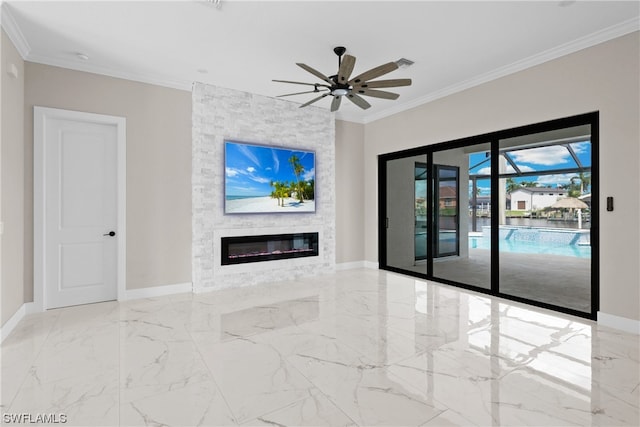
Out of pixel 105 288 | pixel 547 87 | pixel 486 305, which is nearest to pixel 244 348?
pixel 105 288

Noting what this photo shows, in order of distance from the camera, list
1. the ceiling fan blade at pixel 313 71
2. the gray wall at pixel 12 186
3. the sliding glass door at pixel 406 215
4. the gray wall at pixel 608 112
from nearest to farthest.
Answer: the ceiling fan blade at pixel 313 71
the gray wall at pixel 12 186
the gray wall at pixel 608 112
the sliding glass door at pixel 406 215

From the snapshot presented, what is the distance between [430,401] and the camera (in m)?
2.24

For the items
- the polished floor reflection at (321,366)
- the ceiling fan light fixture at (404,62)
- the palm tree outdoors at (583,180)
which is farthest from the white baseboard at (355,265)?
the ceiling fan light fixture at (404,62)

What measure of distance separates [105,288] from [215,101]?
3.10 meters

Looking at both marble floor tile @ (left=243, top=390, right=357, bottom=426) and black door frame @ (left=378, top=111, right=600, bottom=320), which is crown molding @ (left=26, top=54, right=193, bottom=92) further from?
marble floor tile @ (left=243, top=390, right=357, bottom=426)

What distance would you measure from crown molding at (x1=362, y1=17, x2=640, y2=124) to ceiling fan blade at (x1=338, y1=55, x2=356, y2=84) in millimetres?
2421

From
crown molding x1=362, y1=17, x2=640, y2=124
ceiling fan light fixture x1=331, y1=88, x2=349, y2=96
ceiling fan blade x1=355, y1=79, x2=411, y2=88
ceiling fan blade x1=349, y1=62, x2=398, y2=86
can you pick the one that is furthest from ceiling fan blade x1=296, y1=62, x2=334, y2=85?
crown molding x1=362, y1=17, x2=640, y2=124

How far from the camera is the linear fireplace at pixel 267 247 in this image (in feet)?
17.7

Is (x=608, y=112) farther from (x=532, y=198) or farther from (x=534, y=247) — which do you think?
(x=534, y=247)

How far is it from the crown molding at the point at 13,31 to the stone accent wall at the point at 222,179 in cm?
193

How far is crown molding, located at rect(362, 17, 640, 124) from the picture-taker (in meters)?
3.49

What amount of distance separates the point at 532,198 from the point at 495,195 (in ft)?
1.52

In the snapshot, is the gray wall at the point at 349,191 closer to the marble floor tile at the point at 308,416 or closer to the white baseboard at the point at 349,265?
the white baseboard at the point at 349,265

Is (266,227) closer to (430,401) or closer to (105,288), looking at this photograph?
(105,288)
